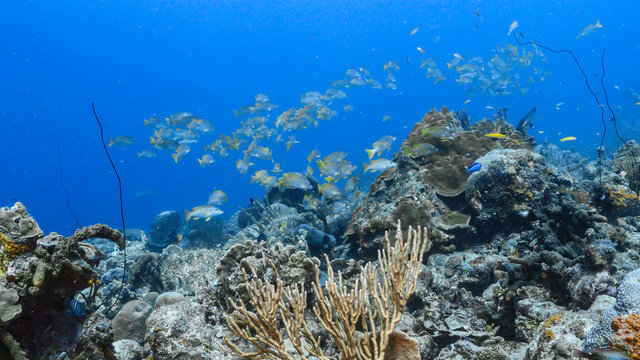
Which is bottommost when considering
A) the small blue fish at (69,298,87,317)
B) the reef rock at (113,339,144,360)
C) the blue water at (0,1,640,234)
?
the reef rock at (113,339,144,360)

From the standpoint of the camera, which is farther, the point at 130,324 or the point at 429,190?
the point at 429,190

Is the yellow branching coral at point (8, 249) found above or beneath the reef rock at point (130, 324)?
above

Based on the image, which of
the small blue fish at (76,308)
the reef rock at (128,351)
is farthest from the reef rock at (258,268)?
the small blue fish at (76,308)

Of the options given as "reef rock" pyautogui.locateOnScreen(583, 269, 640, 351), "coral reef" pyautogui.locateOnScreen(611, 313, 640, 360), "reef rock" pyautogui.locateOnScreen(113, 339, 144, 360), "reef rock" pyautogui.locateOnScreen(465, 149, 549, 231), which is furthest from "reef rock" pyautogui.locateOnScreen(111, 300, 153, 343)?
"reef rock" pyautogui.locateOnScreen(465, 149, 549, 231)

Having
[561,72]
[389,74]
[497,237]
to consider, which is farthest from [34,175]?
[561,72]

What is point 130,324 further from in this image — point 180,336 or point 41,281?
point 41,281

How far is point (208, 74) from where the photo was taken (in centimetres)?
13688

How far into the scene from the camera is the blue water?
10081cm

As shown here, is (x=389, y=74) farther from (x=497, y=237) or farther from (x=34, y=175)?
(x=34, y=175)

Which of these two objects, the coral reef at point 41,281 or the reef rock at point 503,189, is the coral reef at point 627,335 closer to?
the coral reef at point 41,281

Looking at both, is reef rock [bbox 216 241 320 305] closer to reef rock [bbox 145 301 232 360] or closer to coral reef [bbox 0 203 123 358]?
reef rock [bbox 145 301 232 360]

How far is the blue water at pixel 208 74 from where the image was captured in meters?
101

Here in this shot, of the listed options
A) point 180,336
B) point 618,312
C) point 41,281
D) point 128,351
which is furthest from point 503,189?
point 41,281

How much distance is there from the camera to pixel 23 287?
8.87 ft
